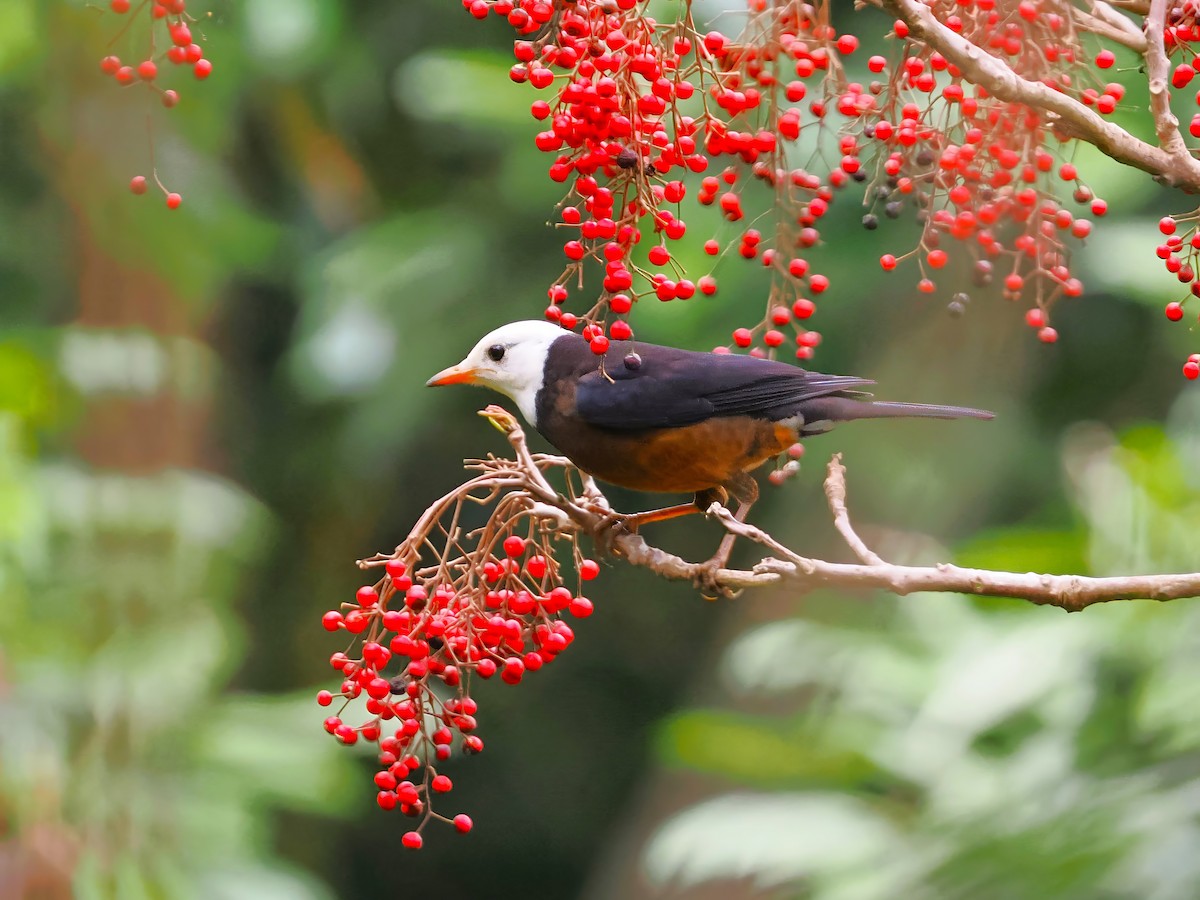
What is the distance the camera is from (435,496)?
655 cm

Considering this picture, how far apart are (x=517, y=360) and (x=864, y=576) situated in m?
1.37

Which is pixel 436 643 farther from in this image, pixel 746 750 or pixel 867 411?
pixel 746 750

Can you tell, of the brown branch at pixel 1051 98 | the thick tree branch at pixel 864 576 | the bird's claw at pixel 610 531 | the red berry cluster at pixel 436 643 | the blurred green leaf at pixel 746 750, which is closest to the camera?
the brown branch at pixel 1051 98

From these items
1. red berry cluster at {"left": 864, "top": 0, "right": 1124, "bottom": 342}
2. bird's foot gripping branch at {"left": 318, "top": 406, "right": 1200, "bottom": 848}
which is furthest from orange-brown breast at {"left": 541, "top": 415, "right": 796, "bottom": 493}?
red berry cluster at {"left": 864, "top": 0, "right": 1124, "bottom": 342}

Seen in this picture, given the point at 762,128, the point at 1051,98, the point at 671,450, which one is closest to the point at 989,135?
the point at 762,128

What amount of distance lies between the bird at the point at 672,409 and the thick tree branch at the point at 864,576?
56cm

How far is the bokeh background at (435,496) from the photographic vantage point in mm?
3424

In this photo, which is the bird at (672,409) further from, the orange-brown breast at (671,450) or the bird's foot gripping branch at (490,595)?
the bird's foot gripping branch at (490,595)

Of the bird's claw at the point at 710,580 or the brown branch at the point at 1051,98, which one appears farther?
the bird's claw at the point at 710,580

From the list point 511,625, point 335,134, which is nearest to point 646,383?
point 511,625

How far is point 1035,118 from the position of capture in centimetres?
205

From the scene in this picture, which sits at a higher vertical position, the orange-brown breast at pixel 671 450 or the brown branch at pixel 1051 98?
the orange-brown breast at pixel 671 450

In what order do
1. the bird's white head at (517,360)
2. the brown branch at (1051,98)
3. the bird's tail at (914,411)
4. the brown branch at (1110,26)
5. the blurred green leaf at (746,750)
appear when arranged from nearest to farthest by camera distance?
the brown branch at (1051,98), the brown branch at (1110,26), the bird's tail at (914,411), the bird's white head at (517,360), the blurred green leaf at (746,750)

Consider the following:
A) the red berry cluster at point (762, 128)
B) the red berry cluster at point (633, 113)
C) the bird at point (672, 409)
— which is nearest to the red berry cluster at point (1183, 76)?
the red berry cluster at point (762, 128)
